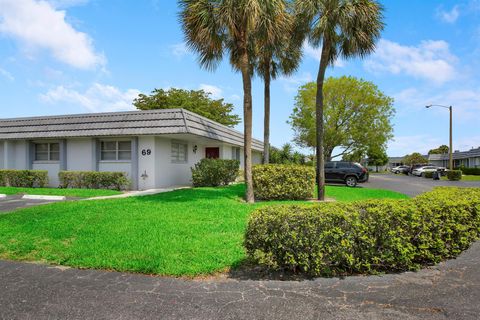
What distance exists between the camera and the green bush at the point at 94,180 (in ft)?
54.2

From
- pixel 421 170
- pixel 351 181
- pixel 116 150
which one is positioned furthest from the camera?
pixel 421 170

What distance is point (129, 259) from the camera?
521 cm

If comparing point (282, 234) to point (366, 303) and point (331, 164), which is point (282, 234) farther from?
point (331, 164)

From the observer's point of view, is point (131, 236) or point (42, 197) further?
point (42, 197)

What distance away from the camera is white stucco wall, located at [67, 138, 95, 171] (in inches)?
711

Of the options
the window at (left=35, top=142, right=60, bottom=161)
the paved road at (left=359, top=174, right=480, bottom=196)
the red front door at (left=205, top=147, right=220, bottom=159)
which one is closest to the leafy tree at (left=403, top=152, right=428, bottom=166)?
the paved road at (left=359, top=174, right=480, bottom=196)

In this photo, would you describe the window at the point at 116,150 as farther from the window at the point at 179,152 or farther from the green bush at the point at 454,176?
the green bush at the point at 454,176

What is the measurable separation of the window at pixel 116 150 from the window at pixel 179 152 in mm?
2506

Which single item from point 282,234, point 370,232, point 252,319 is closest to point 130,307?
point 252,319

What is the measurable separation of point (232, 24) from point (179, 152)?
9811mm

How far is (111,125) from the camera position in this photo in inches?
680

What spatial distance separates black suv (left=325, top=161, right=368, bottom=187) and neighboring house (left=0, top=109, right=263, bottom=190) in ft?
27.1

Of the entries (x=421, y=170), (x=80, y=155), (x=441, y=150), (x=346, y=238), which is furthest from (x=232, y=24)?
(x=441, y=150)

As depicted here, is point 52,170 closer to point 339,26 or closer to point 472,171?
point 339,26
